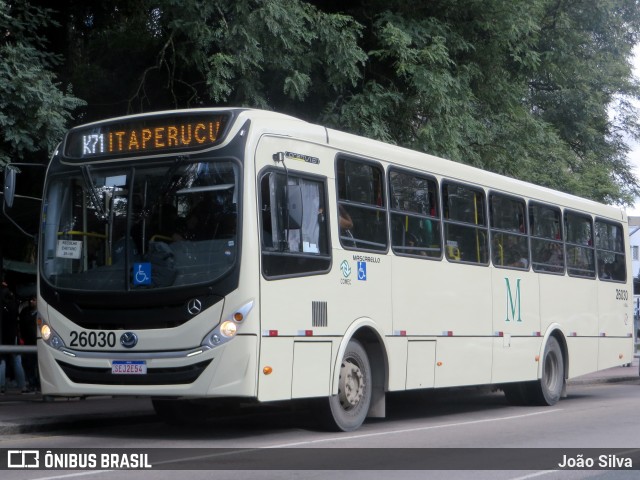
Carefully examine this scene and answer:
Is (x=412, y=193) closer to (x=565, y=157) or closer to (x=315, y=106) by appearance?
(x=315, y=106)

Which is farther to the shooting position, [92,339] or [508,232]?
[508,232]

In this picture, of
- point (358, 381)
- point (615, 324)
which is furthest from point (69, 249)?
point (615, 324)

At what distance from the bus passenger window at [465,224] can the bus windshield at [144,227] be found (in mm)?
4555

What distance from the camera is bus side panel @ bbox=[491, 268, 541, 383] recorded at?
1619 centimetres

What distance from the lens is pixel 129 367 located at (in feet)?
37.1

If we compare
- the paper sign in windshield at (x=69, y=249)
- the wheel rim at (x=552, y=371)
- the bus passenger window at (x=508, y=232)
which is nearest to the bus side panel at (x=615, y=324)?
the wheel rim at (x=552, y=371)

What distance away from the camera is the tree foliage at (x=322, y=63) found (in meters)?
16.1

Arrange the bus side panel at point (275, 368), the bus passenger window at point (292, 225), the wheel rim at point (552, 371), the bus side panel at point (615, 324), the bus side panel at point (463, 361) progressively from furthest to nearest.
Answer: the bus side panel at point (615, 324) < the wheel rim at point (552, 371) < the bus side panel at point (463, 361) < the bus passenger window at point (292, 225) < the bus side panel at point (275, 368)

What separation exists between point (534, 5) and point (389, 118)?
3.47m

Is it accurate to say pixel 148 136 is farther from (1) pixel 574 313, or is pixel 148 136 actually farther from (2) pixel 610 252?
(2) pixel 610 252

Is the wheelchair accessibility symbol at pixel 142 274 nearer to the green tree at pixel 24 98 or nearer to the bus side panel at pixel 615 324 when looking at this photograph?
the green tree at pixel 24 98

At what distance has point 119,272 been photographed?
452 inches

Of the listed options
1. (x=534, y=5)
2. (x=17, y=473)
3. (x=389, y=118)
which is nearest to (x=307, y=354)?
(x=17, y=473)

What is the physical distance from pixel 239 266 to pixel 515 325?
6935 mm
